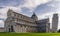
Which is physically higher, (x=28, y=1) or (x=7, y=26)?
(x=28, y=1)

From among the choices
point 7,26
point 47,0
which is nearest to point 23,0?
point 47,0

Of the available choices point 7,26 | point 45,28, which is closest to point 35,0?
point 7,26

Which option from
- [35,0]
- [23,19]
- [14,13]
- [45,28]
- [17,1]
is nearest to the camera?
[17,1]

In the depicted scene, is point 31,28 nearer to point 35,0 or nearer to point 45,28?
point 45,28

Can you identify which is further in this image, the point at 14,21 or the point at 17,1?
the point at 14,21

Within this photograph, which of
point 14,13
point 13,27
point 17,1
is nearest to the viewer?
point 17,1

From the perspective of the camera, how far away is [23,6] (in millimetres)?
20406

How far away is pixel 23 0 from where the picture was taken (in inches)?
747

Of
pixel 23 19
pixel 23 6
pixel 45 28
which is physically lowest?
pixel 45 28

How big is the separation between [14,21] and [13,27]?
50.5 inches

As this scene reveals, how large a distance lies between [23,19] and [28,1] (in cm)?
1084

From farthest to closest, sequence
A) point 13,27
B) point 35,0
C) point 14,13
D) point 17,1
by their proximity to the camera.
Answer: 1. point 14,13
2. point 13,27
3. point 35,0
4. point 17,1

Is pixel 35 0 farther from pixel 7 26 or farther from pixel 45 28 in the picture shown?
pixel 45 28

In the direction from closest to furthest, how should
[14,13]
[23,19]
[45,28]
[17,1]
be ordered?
[17,1], [14,13], [23,19], [45,28]
